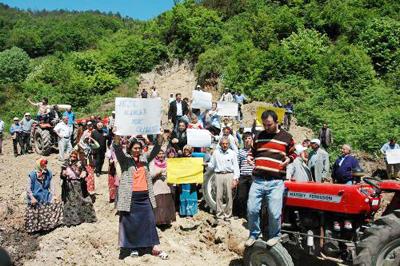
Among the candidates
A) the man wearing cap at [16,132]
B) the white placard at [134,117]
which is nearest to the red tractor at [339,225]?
the white placard at [134,117]

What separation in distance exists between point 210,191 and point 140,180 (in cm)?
318

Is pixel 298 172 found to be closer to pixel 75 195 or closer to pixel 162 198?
pixel 162 198

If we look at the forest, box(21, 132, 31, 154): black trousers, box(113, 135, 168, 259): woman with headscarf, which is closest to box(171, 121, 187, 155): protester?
box(113, 135, 168, 259): woman with headscarf

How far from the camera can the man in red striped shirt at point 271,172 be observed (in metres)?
6.30

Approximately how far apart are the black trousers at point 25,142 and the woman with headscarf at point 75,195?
28.1 feet

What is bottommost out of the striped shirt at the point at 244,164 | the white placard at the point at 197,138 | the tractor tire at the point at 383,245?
the tractor tire at the point at 383,245

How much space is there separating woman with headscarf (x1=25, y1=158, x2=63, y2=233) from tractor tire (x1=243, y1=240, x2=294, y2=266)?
4561 mm

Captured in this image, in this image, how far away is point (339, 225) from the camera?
6.52m

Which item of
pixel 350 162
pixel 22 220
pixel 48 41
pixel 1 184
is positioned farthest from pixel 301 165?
pixel 48 41

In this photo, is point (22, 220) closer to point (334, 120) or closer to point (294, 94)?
point (334, 120)

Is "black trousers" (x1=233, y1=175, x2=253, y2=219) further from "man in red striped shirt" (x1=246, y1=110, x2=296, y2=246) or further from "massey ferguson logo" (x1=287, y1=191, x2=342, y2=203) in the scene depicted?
"man in red striped shirt" (x1=246, y1=110, x2=296, y2=246)

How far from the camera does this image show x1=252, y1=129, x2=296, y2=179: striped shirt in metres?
6.31

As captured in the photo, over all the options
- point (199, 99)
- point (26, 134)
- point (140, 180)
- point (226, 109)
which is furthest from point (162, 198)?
point (26, 134)

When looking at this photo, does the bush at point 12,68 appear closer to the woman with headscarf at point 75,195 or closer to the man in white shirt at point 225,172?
the woman with headscarf at point 75,195
